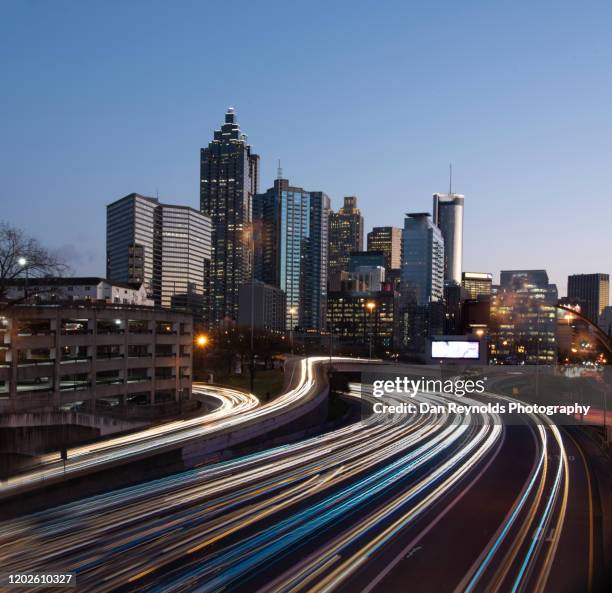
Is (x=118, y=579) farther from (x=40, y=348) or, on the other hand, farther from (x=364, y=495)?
(x=40, y=348)

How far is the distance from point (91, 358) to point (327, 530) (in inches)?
1697

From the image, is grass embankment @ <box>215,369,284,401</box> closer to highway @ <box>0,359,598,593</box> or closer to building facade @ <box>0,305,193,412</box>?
building facade @ <box>0,305,193,412</box>

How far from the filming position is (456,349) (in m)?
77.2

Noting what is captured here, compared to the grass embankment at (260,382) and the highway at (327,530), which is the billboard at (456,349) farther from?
the highway at (327,530)

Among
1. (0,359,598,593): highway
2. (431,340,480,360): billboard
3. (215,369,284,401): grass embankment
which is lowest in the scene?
(215,369,284,401): grass embankment

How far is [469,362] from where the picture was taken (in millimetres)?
77500

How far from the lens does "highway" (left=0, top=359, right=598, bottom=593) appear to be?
16750 mm

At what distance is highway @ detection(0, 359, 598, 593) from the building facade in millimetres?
27282

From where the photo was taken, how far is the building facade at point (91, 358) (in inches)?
2045
